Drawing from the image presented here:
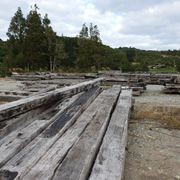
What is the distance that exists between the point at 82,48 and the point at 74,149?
4523 cm

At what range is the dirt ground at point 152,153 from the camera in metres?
3.78

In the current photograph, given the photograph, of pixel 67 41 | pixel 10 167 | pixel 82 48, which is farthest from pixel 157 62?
pixel 10 167

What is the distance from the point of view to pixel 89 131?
395cm

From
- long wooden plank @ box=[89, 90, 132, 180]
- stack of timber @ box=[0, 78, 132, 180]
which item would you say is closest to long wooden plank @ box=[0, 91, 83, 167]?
stack of timber @ box=[0, 78, 132, 180]

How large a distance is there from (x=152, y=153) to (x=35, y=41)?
4263 cm

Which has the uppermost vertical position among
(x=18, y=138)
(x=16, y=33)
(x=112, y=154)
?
(x=16, y=33)

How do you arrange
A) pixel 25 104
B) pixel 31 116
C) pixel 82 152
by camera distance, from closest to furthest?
pixel 82 152
pixel 25 104
pixel 31 116

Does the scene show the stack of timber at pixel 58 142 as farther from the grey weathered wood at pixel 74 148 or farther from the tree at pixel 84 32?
the tree at pixel 84 32

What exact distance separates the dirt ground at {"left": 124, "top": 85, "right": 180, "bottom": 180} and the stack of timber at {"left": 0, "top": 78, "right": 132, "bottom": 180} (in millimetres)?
406

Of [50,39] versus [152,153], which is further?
[50,39]

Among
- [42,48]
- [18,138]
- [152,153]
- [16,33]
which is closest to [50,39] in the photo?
[42,48]

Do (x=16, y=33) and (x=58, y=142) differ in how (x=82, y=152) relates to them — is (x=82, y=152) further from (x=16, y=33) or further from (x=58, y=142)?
(x=16, y=33)

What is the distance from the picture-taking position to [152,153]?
15.2 ft

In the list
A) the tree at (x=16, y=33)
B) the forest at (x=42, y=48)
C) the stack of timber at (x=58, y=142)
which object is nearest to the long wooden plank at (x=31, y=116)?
the stack of timber at (x=58, y=142)
